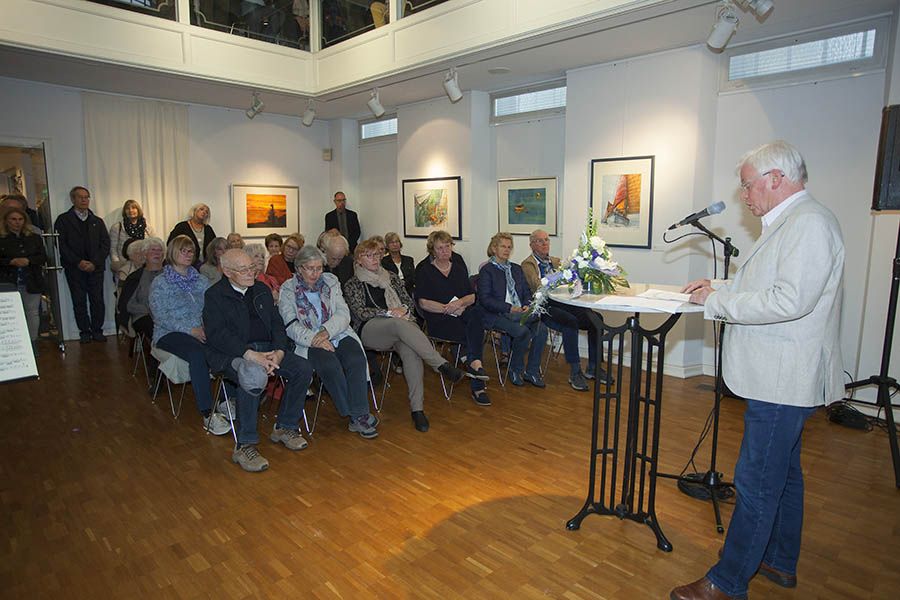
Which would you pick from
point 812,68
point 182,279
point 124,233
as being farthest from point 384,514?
point 124,233

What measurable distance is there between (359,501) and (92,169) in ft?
21.0

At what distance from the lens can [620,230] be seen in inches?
232

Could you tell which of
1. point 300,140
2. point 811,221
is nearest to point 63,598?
point 811,221

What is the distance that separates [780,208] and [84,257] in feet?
24.7

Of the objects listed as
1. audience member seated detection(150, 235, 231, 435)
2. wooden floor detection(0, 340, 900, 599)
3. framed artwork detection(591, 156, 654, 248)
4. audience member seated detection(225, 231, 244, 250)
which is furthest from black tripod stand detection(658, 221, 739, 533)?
audience member seated detection(225, 231, 244, 250)

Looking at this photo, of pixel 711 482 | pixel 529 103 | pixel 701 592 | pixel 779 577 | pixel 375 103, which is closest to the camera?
pixel 701 592

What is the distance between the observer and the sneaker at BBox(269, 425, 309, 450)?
384cm

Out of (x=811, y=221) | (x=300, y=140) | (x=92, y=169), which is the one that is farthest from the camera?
(x=300, y=140)

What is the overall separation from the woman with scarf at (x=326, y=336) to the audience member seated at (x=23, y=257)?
13.1ft

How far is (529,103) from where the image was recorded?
690 centimetres

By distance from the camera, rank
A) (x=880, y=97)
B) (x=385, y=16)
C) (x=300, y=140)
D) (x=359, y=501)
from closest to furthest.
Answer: (x=359, y=501)
(x=880, y=97)
(x=385, y=16)
(x=300, y=140)

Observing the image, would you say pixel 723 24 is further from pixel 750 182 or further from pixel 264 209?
pixel 264 209

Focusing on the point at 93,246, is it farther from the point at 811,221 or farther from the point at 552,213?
the point at 811,221

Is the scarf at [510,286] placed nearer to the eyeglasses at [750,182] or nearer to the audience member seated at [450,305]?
the audience member seated at [450,305]
